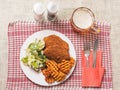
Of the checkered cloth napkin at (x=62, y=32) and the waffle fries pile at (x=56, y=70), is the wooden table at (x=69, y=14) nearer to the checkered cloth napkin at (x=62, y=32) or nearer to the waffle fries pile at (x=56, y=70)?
the checkered cloth napkin at (x=62, y=32)

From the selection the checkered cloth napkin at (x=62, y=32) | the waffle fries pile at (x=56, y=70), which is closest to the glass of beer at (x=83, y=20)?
the checkered cloth napkin at (x=62, y=32)

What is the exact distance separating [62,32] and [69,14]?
3.1 inches

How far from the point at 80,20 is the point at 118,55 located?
0.62ft

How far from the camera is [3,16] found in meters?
1.23

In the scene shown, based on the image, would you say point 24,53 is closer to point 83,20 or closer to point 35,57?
point 35,57

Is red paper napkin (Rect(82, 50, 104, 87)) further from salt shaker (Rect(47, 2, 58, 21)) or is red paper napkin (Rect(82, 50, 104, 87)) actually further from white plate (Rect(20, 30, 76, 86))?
salt shaker (Rect(47, 2, 58, 21))

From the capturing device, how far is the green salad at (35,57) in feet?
3.74

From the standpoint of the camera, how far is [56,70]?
114cm

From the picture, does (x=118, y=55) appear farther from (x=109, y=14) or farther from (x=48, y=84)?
(x=48, y=84)

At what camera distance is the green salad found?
3.74 ft

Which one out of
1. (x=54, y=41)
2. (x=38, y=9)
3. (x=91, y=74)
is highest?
(x=38, y=9)

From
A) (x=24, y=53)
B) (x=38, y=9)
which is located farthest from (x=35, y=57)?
(x=38, y=9)

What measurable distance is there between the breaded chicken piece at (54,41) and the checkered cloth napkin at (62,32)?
0.04 metres

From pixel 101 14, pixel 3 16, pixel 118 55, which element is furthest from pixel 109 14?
pixel 3 16
